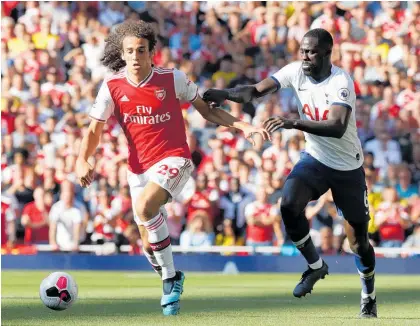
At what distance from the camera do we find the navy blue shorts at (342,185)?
1027 cm

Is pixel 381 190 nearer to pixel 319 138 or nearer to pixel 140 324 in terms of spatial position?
pixel 319 138

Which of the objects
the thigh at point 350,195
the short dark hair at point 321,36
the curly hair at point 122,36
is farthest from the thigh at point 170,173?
the short dark hair at point 321,36

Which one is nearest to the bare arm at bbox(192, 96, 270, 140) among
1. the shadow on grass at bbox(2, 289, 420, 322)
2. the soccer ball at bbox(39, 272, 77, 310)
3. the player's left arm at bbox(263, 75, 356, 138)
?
the player's left arm at bbox(263, 75, 356, 138)

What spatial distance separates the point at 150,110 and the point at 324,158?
1.59 meters

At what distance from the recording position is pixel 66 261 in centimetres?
1881

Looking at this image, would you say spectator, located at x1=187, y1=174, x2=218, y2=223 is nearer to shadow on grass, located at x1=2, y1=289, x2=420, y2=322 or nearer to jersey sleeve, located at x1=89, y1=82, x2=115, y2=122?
shadow on grass, located at x1=2, y1=289, x2=420, y2=322

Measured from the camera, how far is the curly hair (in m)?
10.4

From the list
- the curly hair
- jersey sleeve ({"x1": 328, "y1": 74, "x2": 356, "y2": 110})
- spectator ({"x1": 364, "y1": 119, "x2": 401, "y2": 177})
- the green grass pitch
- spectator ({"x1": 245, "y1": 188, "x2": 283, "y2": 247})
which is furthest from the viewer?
spectator ({"x1": 364, "y1": 119, "x2": 401, "y2": 177})

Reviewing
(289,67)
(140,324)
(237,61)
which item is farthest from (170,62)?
(140,324)

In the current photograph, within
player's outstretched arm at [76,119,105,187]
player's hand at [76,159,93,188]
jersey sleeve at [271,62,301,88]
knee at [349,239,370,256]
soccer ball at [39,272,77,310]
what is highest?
jersey sleeve at [271,62,301,88]

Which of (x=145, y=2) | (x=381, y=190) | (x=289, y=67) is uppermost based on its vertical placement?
(x=145, y=2)

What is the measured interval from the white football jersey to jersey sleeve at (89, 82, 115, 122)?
148 centimetres

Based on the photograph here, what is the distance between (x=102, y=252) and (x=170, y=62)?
4.32 metres

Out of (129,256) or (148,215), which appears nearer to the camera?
(148,215)
